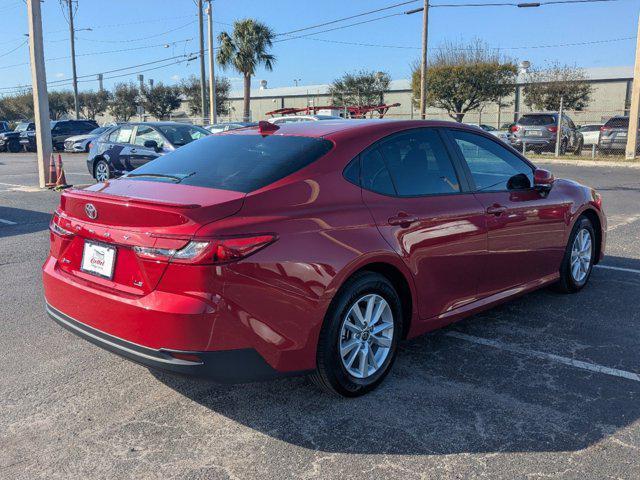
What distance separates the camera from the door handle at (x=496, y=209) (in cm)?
435

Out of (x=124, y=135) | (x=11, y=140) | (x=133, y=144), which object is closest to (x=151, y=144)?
(x=133, y=144)

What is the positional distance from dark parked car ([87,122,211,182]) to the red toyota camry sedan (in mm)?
9556

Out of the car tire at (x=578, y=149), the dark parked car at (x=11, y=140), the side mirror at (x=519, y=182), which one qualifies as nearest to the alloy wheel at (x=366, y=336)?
the side mirror at (x=519, y=182)

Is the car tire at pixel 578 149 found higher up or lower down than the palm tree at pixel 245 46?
lower down

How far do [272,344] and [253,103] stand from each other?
5629 cm

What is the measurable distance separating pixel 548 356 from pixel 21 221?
27.8 ft

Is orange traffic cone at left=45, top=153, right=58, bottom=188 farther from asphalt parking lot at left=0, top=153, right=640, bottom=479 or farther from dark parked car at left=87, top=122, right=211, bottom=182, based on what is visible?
asphalt parking lot at left=0, top=153, right=640, bottom=479

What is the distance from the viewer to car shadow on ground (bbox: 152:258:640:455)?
10.3ft

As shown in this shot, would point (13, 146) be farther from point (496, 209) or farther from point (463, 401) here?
point (463, 401)

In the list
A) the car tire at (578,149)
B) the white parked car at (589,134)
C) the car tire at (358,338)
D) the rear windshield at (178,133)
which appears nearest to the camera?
the car tire at (358,338)

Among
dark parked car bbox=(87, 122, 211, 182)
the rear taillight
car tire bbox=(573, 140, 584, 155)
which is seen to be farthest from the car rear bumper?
car tire bbox=(573, 140, 584, 155)

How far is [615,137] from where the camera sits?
22641 millimetres

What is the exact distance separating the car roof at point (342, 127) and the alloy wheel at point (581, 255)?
6.74ft

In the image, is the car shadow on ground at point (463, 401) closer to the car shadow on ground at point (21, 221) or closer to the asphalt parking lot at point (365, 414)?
the asphalt parking lot at point (365, 414)
